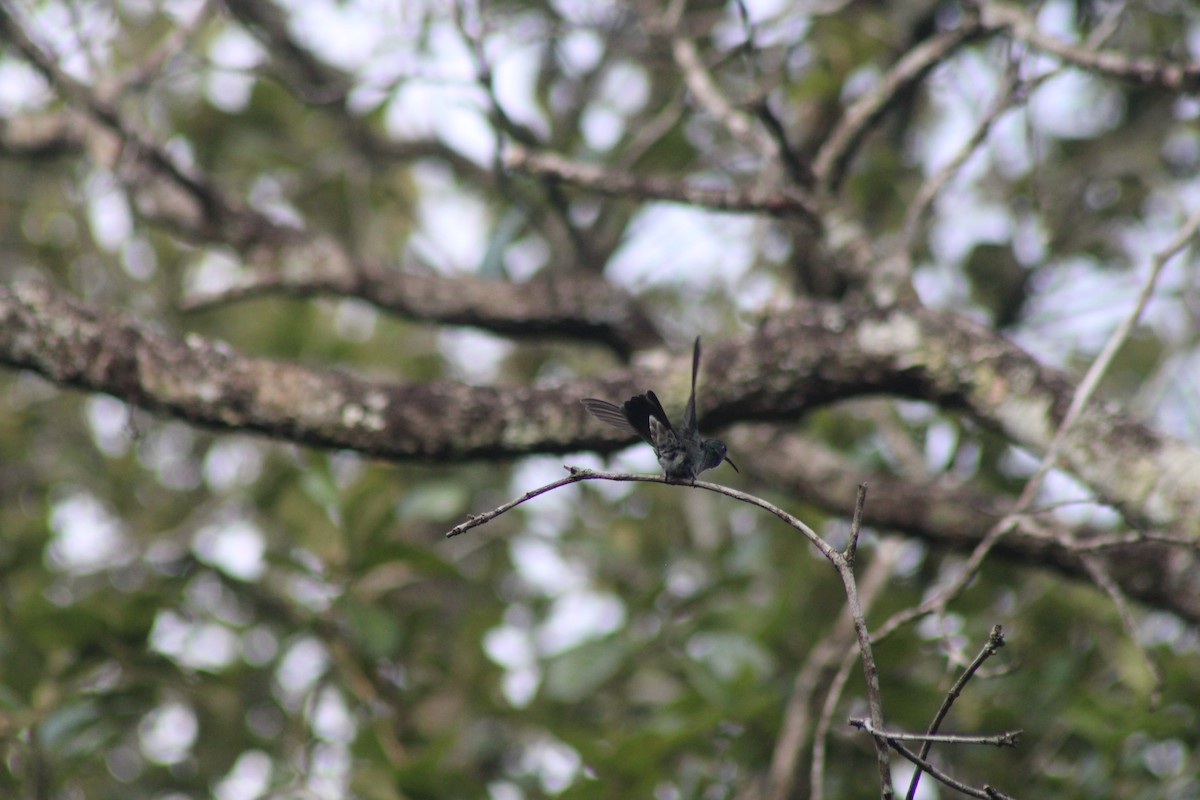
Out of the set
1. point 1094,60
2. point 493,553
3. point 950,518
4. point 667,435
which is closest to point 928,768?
point 667,435

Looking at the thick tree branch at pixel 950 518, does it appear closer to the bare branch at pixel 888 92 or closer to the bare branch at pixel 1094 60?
the bare branch at pixel 888 92

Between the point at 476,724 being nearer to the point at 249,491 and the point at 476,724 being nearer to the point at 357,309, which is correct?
the point at 249,491

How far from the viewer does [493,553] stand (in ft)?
11.6

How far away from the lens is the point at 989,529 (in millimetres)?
Result: 2266

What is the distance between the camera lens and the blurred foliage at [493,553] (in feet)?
7.50

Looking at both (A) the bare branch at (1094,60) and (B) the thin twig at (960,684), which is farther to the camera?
(A) the bare branch at (1094,60)

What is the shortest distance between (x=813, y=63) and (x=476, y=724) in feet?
7.30

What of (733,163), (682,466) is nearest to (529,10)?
(733,163)

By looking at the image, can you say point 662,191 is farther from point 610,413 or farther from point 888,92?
point 610,413

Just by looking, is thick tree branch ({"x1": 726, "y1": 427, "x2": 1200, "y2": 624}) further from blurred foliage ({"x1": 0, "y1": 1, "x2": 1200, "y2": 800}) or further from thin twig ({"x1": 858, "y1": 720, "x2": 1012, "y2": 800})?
thin twig ({"x1": 858, "y1": 720, "x2": 1012, "y2": 800})

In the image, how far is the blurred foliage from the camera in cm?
229

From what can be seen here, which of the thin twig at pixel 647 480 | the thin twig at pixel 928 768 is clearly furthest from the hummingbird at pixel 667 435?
the thin twig at pixel 928 768

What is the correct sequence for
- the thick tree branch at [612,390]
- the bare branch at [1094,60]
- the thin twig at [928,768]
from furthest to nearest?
the bare branch at [1094,60] → the thick tree branch at [612,390] → the thin twig at [928,768]

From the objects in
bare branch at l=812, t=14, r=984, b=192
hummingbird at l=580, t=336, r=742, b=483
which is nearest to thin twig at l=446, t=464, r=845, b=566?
hummingbird at l=580, t=336, r=742, b=483
